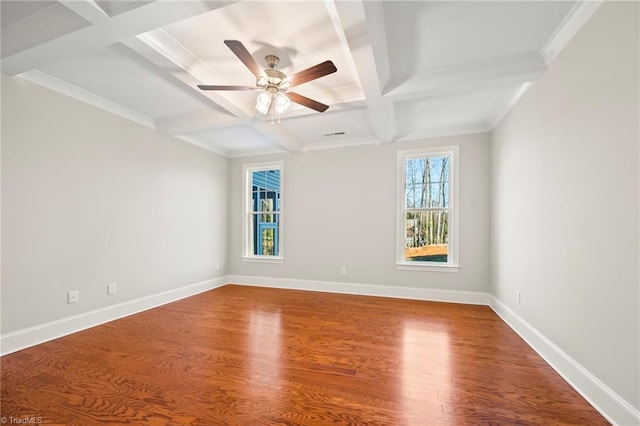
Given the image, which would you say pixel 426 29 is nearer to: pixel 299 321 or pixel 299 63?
pixel 299 63

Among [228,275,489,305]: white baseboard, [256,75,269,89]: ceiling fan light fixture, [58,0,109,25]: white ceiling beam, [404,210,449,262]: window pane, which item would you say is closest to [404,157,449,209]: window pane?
[404,210,449,262]: window pane

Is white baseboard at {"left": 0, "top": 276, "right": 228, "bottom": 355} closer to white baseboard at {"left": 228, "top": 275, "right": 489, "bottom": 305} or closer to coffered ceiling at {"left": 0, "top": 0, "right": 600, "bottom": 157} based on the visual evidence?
white baseboard at {"left": 228, "top": 275, "right": 489, "bottom": 305}

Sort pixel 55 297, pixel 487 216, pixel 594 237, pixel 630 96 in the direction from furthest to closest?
pixel 487 216 < pixel 55 297 < pixel 594 237 < pixel 630 96

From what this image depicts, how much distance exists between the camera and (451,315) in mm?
3482

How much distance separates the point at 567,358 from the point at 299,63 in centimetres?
327

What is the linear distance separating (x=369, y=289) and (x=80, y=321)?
3.82 meters

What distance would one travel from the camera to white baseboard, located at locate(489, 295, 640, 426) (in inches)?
59.7

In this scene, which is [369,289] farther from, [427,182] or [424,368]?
[424,368]

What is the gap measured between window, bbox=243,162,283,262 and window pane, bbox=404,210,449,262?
245 cm

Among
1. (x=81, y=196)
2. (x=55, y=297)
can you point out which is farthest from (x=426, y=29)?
(x=55, y=297)

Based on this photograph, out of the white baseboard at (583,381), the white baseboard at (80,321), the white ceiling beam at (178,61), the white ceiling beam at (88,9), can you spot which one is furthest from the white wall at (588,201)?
the white baseboard at (80,321)

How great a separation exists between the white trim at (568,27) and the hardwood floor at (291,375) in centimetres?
257

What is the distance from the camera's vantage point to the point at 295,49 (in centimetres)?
231

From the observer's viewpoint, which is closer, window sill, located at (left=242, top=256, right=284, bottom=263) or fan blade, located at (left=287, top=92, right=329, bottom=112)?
fan blade, located at (left=287, top=92, right=329, bottom=112)
